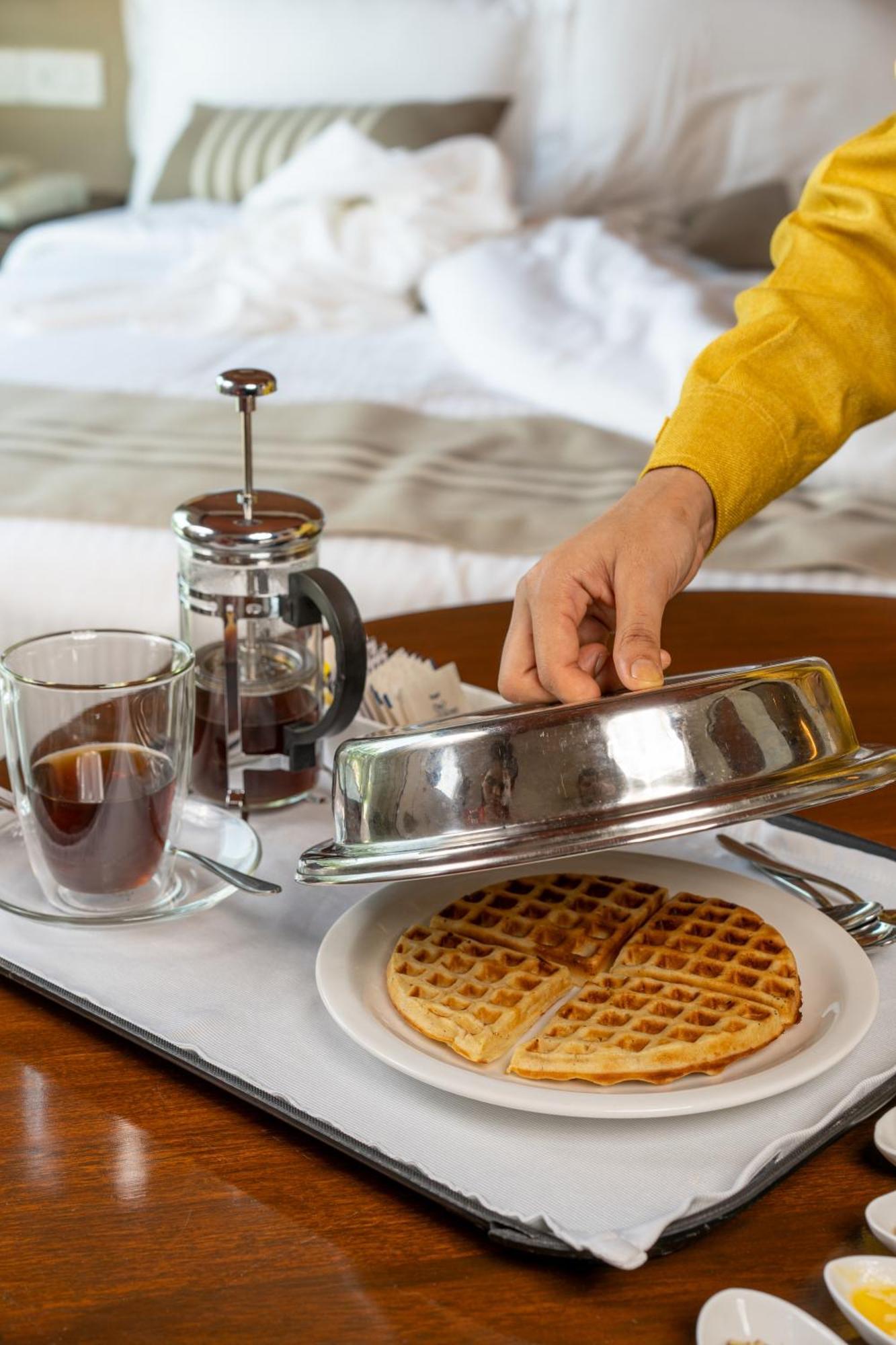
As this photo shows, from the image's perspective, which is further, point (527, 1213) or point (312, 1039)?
point (312, 1039)

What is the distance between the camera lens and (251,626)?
108 centimetres

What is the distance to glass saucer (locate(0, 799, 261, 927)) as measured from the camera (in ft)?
2.82

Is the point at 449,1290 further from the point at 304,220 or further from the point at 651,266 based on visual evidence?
the point at 304,220

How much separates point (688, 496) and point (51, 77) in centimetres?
419

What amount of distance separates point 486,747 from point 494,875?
0.21 meters

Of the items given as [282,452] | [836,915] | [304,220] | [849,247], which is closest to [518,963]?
[836,915]

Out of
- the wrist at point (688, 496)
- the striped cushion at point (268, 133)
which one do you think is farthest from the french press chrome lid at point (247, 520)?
the striped cushion at point (268, 133)

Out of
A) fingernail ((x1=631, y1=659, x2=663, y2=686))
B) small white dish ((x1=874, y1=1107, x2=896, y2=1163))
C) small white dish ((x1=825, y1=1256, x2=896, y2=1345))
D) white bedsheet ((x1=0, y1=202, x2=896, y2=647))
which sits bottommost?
white bedsheet ((x1=0, y1=202, x2=896, y2=647))

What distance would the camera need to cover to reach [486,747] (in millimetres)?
719

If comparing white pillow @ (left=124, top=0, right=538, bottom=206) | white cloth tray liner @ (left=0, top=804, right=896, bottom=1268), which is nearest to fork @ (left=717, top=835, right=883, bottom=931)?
white cloth tray liner @ (left=0, top=804, right=896, bottom=1268)

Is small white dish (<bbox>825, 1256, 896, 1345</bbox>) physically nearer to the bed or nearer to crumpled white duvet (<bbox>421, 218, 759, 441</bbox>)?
the bed

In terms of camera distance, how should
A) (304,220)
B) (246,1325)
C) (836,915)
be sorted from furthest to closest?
(304,220) → (836,915) → (246,1325)

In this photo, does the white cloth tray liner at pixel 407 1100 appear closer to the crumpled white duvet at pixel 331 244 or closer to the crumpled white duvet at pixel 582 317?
the crumpled white duvet at pixel 582 317

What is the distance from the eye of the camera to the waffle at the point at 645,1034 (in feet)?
2.20
